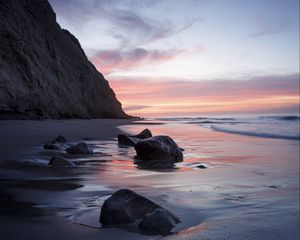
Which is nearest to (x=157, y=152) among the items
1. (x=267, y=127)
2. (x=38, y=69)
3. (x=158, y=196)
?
(x=158, y=196)

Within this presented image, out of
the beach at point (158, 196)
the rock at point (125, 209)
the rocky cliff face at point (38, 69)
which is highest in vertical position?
the rocky cliff face at point (38, 69)

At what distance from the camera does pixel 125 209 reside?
2.70 meters

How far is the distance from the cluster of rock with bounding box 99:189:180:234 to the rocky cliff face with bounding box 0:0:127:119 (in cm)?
1941

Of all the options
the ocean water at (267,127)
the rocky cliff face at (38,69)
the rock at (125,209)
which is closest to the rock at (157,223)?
the rock at (125,209)

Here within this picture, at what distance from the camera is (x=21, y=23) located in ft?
94.1

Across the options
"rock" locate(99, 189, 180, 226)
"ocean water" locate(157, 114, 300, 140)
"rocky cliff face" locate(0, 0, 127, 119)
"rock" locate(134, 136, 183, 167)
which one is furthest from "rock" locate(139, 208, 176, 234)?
"rocky cliff face" locate(0, 0, 127, 119)

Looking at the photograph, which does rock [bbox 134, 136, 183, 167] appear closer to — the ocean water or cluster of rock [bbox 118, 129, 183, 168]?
cluster of rock [bbox 118, 129, 183, 168]

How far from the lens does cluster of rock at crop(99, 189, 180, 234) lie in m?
2.51

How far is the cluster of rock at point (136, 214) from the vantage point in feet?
8.22

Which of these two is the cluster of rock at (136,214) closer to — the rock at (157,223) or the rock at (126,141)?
the rock at (157,223)

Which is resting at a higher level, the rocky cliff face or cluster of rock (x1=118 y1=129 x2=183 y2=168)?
the rocky cliff face

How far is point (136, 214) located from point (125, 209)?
0.09 meters

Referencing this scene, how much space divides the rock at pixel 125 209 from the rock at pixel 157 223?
11cm

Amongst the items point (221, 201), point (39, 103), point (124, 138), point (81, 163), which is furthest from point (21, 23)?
point (221, 201)
